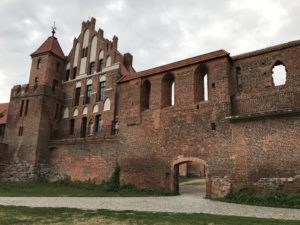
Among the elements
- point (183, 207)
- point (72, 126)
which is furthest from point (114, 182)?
point (72, 126)

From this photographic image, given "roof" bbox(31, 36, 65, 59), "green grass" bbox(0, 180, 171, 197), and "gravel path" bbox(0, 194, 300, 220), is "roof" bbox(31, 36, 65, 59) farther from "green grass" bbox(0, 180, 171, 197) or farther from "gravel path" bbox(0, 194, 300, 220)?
"gravel path" bbox(0, 194, 300, 220)

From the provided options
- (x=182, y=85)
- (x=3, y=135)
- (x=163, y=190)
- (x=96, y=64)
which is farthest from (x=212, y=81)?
(x=3, y=135)

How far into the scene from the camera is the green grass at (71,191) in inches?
588

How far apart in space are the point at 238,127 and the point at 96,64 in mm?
14204

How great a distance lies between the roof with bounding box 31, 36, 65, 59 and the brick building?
0.39 feet

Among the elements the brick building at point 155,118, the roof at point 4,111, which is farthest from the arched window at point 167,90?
the roof at point 4,111

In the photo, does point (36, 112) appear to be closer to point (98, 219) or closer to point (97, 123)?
point (97, 123)

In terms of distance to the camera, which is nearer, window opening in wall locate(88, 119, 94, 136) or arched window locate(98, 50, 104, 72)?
window opening in wall locate(88, 119, 94, 136)

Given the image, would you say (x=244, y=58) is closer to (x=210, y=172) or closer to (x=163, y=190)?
(x=210, y=172)

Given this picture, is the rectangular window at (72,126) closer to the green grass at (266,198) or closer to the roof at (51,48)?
the roof at (51,48)

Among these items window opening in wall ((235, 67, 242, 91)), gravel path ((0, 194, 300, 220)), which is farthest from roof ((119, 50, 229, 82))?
gravel path ((0, 194, 300, 220))

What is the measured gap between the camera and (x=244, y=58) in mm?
15875

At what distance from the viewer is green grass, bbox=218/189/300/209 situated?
37.6 feet

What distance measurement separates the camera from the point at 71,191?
16828mm
